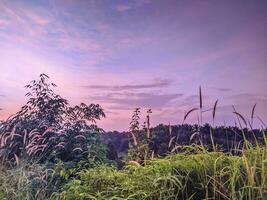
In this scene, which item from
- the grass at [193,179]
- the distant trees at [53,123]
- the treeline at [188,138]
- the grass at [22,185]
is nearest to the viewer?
the grass at [193,179]

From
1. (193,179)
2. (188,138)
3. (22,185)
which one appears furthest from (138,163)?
(188,138)

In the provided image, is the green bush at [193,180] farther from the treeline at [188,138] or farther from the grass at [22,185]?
the grass at [22,185]

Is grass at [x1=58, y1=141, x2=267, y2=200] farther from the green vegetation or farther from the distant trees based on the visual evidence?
the distant trees

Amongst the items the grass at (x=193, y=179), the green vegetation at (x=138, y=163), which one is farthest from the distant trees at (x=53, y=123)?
the grass at (x=193, y=179)

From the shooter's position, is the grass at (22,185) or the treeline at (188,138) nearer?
the treeline at (188,138)

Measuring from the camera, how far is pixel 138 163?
4918mm

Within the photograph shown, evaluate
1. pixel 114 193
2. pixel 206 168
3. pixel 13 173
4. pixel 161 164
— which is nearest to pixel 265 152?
pixel 206 168

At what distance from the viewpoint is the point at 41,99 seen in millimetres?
9781

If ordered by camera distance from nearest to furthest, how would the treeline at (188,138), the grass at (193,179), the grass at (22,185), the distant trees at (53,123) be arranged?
the grass at (193,179), the treeline at (188,138), the grass at (22,185), the distant trees at (53,123)

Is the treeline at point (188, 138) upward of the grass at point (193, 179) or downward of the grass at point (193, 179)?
upward

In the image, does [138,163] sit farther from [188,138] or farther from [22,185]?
[188,138]

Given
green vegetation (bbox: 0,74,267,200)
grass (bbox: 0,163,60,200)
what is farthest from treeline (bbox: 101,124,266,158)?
grass (bbox: 0,163,60,200)

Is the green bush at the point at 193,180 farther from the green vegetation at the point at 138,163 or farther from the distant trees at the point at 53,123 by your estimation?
the distant trees at the point at 53,123

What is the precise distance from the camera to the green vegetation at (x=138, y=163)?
4281mm
